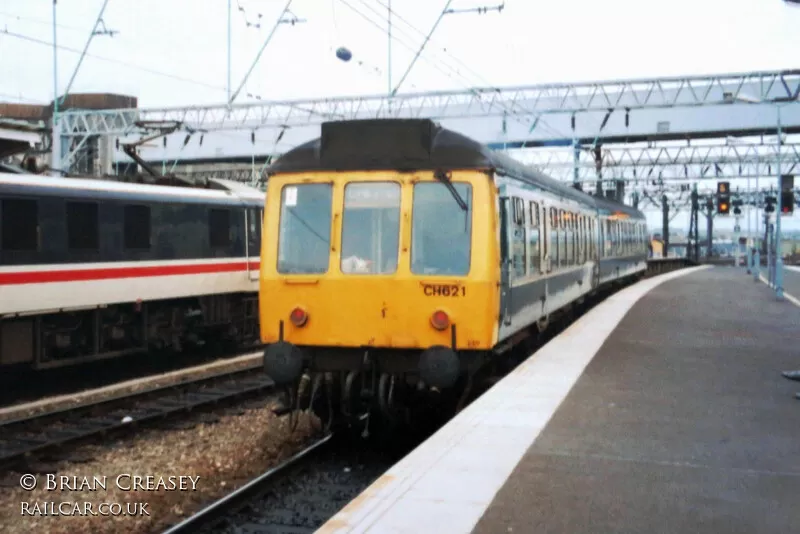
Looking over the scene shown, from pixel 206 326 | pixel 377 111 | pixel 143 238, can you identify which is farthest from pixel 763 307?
pixel 377 111

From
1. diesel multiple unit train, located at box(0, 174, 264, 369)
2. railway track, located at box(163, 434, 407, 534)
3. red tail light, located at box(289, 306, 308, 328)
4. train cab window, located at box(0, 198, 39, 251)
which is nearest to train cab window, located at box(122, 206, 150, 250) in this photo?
diesel multiple unit train, located at box(0, 174, 264, 369)

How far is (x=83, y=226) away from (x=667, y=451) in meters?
9.21

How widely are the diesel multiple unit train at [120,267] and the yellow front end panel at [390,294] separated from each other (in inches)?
177

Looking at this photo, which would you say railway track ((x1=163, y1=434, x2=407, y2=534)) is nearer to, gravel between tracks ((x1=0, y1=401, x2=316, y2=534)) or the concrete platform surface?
gravel between tracks ((x1=0, y1=401, x2=316, y2=534))

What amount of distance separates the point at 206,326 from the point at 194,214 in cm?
213

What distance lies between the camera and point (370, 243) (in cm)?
912

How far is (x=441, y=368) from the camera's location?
8.43 metres

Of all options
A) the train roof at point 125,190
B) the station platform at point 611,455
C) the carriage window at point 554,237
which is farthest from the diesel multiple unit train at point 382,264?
the train roof at point 125,190

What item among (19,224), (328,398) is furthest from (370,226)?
(19,224)

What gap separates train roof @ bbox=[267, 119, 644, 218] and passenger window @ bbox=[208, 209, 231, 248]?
7.02m

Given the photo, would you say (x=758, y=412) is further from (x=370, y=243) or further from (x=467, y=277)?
(x=370, y=243)

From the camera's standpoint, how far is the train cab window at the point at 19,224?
1170 cm

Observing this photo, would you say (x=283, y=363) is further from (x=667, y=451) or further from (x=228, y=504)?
(x=667, y=451)

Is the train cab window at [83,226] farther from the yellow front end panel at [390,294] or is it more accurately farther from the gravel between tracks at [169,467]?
the yellow front end panel at [390,294]
